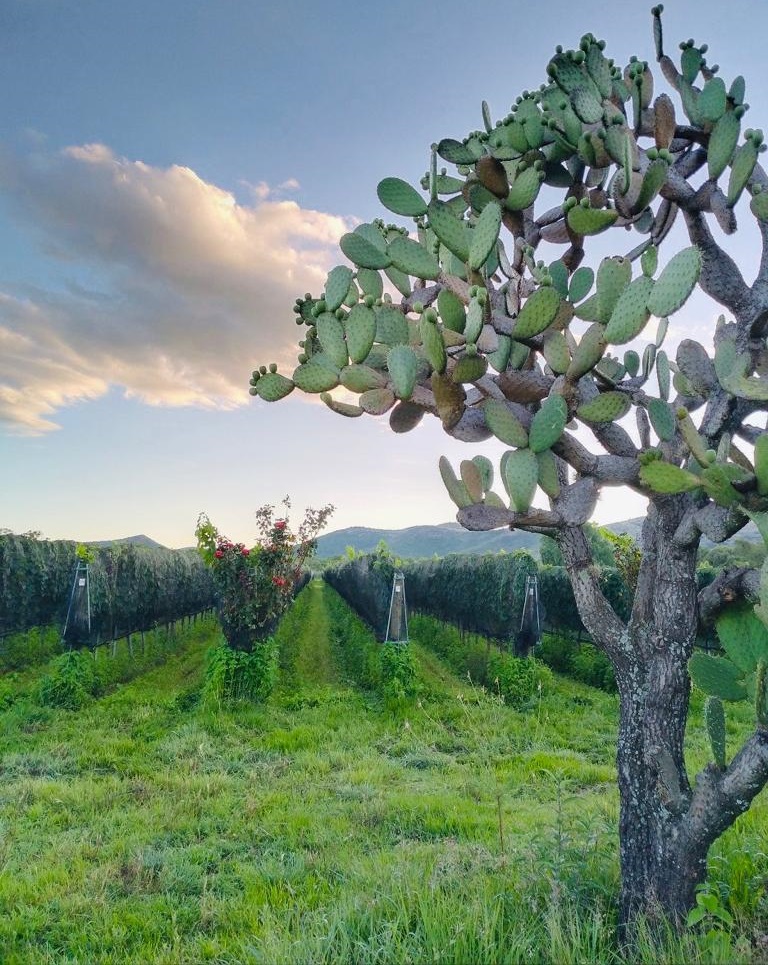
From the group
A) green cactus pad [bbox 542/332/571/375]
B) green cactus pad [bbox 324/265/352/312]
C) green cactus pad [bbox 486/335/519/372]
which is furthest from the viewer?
green cactus pad [bbox 324/265/352/312]

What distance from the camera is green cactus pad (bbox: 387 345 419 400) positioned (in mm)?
2590

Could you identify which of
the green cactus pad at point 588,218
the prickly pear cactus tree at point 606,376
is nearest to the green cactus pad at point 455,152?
the prickly pear cactus tree at point 606,376

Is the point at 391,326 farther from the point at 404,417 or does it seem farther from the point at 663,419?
the point at 663,419

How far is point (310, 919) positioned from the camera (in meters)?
2.96

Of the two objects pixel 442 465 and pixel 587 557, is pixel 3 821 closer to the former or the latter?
pixel 442 465

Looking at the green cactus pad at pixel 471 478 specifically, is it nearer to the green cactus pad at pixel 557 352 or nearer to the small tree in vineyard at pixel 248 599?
the green cactus pad at pixel 557 352

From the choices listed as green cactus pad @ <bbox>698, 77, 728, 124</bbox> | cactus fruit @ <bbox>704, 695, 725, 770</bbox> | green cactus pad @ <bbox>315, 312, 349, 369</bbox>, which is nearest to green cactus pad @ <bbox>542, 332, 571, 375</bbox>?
green cactus pad @ <bbox>315, 312, 349, 369</bbox>

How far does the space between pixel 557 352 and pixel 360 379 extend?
0.89 metres

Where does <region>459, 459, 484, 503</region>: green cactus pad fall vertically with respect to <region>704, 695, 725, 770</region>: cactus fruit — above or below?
above

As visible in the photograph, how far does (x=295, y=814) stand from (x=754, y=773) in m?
3.65

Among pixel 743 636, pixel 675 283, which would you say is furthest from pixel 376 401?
pixel 743 636

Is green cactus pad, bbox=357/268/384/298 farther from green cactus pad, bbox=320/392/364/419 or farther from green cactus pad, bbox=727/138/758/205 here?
green cactus pad, bbox=727/138/758/205

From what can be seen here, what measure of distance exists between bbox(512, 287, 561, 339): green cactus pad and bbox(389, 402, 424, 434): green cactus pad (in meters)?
0.70

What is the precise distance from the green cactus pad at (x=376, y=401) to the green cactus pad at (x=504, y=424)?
49 centimetres
